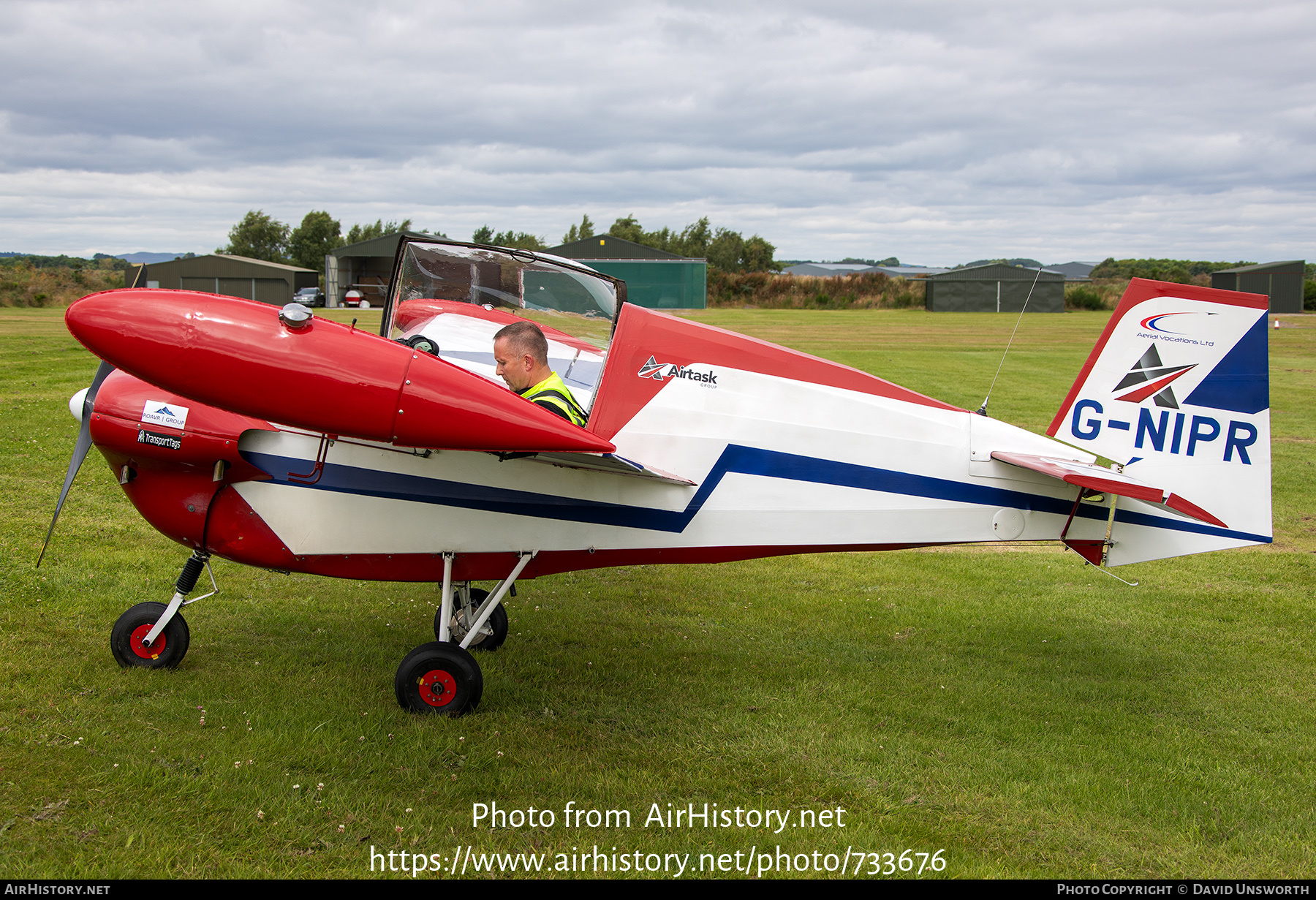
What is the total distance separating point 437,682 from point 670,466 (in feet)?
5.78

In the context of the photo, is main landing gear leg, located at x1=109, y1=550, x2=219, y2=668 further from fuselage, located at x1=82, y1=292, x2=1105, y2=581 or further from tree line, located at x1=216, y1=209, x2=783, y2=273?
tree line, located at x1=216, y1=209, x2=783, y2=273

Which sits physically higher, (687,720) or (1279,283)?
(1279,283)

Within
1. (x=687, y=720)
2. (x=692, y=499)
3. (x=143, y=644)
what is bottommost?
(x=687, y=720)

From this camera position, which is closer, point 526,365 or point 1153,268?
point 526,365

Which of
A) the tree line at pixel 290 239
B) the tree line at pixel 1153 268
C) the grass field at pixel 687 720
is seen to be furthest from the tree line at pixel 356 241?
the grass field at pixel 687 720

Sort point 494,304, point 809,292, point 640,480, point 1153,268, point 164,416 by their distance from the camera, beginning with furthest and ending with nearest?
point 1153,268, point 809,292, point 494,304, point 640,480, point 164,416

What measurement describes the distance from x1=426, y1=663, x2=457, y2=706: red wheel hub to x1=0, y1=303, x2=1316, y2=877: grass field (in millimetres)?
173

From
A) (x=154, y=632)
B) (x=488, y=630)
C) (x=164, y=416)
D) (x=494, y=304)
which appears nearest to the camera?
(x=164, y=416)

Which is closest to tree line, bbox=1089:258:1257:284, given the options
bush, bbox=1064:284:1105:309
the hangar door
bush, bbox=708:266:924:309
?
bush, bbox=1064:284:1105:309

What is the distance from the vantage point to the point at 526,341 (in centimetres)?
491

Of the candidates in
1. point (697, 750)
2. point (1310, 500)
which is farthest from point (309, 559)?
point (1310, 500)

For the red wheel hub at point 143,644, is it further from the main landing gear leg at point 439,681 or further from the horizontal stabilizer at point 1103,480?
the horizontal stabilizer at point 1103,480

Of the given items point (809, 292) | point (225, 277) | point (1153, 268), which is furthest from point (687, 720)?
point (1153, 268)

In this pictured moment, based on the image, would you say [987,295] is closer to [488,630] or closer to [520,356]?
[488,630]
